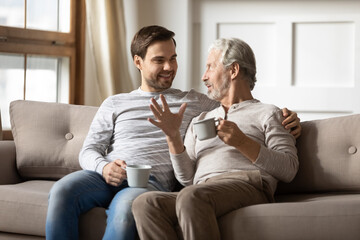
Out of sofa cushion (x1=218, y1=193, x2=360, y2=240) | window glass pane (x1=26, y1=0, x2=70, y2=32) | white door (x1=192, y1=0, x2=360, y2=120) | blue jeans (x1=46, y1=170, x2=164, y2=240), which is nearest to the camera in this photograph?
sofa cushion (x1=218, y1=193, x2=360, y2=240)

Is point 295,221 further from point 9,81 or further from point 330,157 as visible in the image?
point 9,81

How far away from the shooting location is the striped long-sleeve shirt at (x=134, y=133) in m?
2.50

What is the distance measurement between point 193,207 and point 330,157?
2.40 feet

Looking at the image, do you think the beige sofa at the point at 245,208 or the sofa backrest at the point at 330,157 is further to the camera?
the sofa backrest at the point at 330,157

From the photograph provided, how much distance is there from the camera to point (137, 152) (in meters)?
2.52

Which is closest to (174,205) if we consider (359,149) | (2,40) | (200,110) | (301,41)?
(200,110)

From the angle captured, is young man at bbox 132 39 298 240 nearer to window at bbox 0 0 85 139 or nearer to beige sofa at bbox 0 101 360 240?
beige sofa at bbox 0 101 360 240

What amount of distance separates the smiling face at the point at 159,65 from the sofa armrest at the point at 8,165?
0.77 metres

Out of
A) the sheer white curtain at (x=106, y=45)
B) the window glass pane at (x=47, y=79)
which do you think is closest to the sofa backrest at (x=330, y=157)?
the sheer white curtain at (x=106, y=45)

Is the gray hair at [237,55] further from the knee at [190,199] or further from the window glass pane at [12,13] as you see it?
the window glass pane at [12,13]

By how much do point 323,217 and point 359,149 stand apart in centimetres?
53

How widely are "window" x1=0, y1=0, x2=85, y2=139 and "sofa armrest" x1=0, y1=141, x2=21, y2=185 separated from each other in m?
0.82

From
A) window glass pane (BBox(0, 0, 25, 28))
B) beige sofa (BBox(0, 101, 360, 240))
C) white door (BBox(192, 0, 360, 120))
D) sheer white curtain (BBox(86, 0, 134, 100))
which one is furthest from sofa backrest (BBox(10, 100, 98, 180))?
white door (BBox(192, 0, 360, 120))

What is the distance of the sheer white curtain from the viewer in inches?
161
